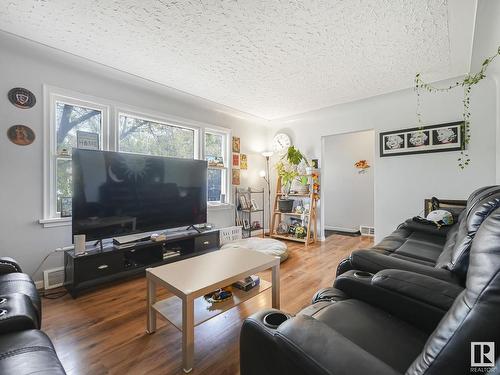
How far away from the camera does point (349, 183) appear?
5336 millimetres

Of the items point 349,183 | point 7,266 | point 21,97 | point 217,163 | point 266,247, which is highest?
point 21,97

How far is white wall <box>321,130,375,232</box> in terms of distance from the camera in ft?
16.7

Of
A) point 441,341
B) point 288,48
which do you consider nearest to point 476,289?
point 441,341

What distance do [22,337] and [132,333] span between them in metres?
0.85

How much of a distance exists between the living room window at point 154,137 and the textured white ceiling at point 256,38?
2.03 feet

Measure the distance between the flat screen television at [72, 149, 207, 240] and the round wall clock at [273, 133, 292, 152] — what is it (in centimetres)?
202

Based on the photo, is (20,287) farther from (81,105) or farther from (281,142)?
(281,142)

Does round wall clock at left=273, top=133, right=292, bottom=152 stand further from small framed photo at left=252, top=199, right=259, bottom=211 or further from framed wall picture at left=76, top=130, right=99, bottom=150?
framed wall picture at left=76, top=130, right=99, bottom=150

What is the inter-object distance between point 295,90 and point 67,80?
2.67m

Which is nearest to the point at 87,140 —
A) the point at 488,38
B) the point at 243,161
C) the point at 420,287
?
the point at 243,161

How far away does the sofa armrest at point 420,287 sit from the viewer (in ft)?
3.28

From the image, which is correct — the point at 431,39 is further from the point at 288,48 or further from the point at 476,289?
the point at 476,289

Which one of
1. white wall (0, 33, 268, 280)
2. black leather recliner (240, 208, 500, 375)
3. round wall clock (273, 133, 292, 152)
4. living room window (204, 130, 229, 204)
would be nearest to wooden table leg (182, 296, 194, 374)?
black leather recliner (240, 208, 500, 375)

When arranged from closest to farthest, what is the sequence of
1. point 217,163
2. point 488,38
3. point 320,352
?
1. point 320,352
2. point 488,38
3. point 217,163
